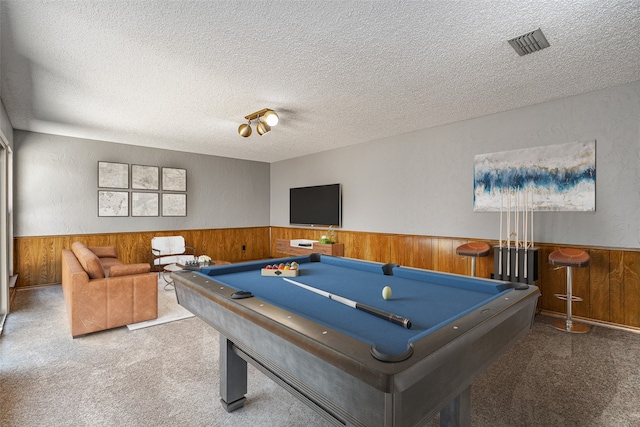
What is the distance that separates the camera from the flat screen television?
6.22 metres

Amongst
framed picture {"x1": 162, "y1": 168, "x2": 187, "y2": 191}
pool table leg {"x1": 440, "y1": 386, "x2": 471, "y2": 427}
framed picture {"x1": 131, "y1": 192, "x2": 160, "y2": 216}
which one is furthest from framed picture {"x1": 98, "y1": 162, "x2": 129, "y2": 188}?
pool table leg {"x1": 440, "y1": 386, "x2": 471, "y2": 427}

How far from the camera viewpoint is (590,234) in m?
3.49

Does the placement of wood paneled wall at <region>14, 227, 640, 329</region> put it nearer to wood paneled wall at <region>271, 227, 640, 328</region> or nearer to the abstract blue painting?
wood paneled wall at <region>271, 227, 640, 328</region>

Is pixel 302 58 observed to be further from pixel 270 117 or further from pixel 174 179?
pixel 174 179

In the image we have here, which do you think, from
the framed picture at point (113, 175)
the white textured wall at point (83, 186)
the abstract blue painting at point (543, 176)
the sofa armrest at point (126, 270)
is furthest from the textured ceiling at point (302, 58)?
the sofa armrest at point (126, 270)

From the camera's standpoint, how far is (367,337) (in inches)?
48.7

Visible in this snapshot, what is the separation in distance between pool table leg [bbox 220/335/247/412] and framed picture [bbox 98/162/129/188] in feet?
16.5

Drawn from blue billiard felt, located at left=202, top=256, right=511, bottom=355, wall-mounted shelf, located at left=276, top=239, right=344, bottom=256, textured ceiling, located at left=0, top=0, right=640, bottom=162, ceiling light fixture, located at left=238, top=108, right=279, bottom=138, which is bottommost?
wall-mounted shelf, located at left=276, top=239, right=344, bottom=256

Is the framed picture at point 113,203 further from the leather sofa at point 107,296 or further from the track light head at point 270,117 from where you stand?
the track light head at point 270,117

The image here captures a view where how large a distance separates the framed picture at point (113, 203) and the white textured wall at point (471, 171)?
3.48m

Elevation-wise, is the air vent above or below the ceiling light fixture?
above

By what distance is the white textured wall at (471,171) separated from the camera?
130 inches

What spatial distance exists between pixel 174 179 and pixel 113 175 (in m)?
1.05

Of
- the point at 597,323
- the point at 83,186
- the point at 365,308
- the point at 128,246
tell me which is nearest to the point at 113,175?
the point at 83,186
